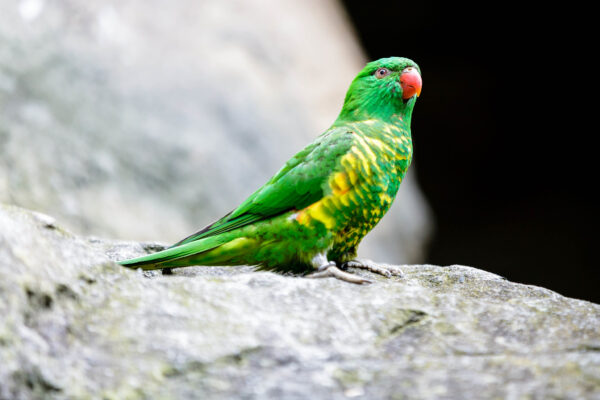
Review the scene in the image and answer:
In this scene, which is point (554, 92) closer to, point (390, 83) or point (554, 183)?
point (554, 183)

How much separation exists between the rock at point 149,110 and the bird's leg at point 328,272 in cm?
314

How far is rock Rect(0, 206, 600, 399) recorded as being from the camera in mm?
1538

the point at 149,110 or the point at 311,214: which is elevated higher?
the point at 149,110

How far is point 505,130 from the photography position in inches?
335

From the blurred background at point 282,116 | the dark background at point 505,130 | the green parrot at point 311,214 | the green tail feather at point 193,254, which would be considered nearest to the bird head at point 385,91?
the green parrot at point 311,214

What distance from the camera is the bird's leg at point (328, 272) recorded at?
2487 mm

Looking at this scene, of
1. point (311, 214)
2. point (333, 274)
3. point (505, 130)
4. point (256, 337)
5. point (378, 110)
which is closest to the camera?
point (256, 337)

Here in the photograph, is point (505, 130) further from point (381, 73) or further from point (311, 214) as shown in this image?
point (311, 214)

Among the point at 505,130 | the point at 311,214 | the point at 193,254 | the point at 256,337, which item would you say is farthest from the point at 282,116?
the point at 256,337

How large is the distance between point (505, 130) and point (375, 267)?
242 inches

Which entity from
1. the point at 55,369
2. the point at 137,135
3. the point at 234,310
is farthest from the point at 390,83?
the point at 137,135

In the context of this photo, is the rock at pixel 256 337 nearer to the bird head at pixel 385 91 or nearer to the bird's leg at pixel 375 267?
the bird's leg at pixel 375 267

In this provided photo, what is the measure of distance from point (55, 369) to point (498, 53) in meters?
8.01

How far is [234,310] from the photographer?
1.89 m
